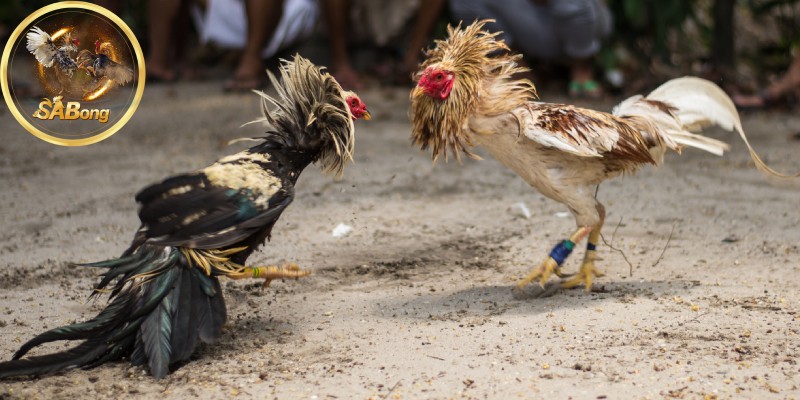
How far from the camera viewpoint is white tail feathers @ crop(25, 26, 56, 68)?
401 centimetres

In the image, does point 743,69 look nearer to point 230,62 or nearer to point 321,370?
point 230,62

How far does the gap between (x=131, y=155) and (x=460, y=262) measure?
123 inches

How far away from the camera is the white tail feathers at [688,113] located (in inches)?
165

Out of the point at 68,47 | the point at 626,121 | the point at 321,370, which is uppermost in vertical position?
the point at 68,47

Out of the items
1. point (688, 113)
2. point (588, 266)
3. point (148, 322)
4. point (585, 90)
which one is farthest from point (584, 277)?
point (585, 90)

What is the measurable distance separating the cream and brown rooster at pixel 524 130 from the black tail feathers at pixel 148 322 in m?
1.16

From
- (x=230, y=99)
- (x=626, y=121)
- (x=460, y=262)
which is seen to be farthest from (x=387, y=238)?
(x=230, y=99)

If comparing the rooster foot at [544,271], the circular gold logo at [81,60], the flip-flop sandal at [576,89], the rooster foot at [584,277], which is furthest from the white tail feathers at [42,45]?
the flip-flop sandal at [576,89]

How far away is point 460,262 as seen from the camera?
15.5 feet

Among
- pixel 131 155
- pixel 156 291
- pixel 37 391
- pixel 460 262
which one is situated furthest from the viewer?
pixel 131 155

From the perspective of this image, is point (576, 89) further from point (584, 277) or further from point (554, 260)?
point (554, 260)

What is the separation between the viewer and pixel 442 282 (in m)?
4.43

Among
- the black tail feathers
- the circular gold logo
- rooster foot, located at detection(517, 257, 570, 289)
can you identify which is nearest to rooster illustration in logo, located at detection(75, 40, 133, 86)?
the circular gold logo

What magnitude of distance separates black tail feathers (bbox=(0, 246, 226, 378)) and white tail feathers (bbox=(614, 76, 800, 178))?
2.03m
